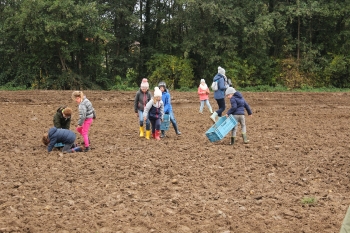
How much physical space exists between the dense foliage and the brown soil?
19274 millimetres

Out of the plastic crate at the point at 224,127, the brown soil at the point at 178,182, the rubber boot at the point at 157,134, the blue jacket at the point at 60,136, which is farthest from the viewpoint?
the rubber boot at the point at 157,134

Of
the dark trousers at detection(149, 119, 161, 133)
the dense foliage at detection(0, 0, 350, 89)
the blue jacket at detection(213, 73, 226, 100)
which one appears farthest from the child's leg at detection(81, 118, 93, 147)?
the dense foliage at detection(0, 0, 350, 89)

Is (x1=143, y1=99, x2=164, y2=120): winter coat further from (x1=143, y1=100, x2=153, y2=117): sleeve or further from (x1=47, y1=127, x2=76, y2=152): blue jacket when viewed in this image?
(x1=47, y1=127, x2=76, y2=152): blue jacket

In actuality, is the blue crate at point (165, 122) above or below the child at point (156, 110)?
below

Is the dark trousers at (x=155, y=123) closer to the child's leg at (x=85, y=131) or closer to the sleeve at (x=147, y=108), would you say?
the sleeve at (x=147, y=108)

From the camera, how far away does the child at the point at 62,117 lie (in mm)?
11352

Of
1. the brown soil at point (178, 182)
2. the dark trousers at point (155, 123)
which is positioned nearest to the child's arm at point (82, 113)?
the brown soil at point (178, 182)

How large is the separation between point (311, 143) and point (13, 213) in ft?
26.3

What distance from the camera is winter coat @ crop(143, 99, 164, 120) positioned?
12727 millimetres

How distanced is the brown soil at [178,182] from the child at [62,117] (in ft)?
2.59

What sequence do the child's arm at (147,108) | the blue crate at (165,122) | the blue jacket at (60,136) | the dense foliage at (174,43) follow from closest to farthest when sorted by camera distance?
the blue jacket at (60,136) < the child's arm at (147,108) < the blue crate at (165,122) < the dense foliage at (174,43)

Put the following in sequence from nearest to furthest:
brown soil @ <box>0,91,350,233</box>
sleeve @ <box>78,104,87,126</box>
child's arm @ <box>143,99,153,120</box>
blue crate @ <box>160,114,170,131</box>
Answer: brown soil @ <box>0,91,350,233</box> → sleeve @ <box>78,104,87,126</box> → child's arm @ <box>143,99,153,120</box> → blue crate @ <box>160,114,170,131</box>

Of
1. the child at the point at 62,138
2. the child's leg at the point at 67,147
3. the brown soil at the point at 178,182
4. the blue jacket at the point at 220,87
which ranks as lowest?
the brown soil at the point at 178,182

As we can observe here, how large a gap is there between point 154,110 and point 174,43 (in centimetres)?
2564
